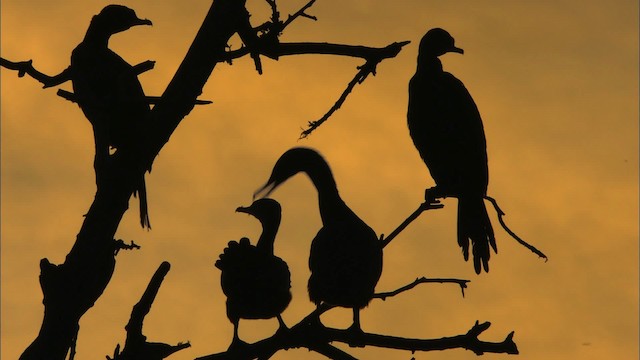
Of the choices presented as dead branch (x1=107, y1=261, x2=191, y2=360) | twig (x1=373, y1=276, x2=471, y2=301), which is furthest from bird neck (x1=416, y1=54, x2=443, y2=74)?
dead branch (x1=107, y1=261, x2=191, y2=360)

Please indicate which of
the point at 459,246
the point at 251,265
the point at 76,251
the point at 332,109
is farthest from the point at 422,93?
the point at 76,251

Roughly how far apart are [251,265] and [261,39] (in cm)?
202

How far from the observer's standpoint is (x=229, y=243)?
591cm

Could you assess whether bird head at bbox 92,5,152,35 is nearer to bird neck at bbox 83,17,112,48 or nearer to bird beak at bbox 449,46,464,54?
bird neck at bbox 83,17,112,48

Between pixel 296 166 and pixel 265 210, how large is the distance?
6.66 feet

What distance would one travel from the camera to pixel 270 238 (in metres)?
7.39

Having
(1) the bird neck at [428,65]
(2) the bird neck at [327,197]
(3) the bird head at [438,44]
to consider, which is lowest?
(2) the bird neck at [327,197]

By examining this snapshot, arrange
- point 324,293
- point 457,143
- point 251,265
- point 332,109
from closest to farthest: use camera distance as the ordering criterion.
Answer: point 332,109, point 324,293, point 251,265, point 457,143

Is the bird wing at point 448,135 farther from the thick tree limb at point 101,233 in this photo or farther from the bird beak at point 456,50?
the thick tree limb at point 101,233

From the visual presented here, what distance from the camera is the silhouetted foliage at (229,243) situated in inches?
163

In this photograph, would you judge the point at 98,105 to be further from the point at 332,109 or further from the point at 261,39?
the point at 332,109

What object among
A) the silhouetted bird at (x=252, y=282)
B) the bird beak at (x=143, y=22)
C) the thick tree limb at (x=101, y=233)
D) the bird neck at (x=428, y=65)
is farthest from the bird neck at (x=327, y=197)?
the bird neck at (x=428, y=65)

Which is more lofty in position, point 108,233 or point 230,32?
point 230,32

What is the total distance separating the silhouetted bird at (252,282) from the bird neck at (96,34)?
85.9 inches
